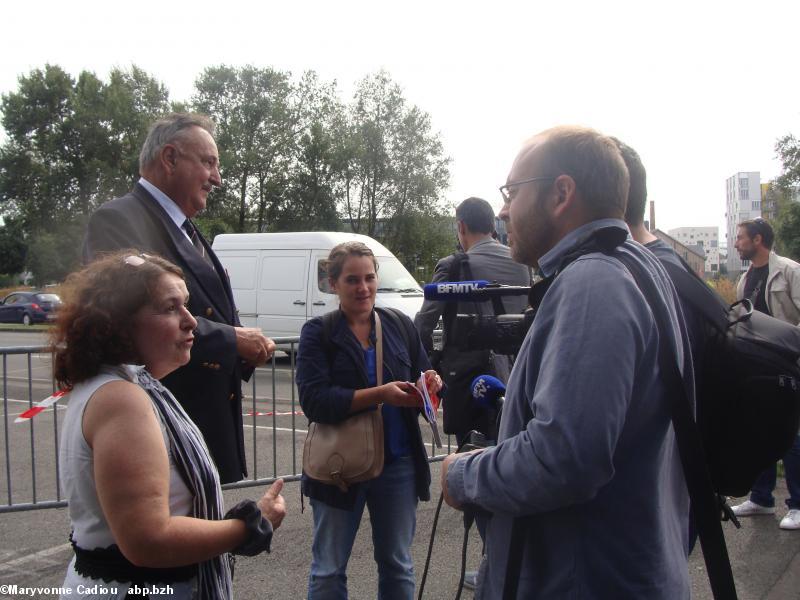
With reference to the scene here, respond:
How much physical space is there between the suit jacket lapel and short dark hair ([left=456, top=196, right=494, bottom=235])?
1.84 metres

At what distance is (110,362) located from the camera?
5.49ft

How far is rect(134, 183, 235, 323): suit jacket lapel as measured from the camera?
259 cm

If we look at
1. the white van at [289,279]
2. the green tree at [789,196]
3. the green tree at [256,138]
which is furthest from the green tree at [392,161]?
the white van at [289,279]

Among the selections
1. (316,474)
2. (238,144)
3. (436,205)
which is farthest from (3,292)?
(316,474)

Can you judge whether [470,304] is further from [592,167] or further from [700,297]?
[592,167]

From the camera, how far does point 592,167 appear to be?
159 centimetres

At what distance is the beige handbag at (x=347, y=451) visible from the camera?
2.79m

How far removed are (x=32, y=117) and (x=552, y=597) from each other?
44.3 meters

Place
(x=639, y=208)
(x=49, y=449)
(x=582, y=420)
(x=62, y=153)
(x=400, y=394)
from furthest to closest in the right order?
1. (x=62, y=153)
2. (x=49, y=449)
3. (x=400, y=394)
4. (x=639, y=208)
5. (x=582, y=420)

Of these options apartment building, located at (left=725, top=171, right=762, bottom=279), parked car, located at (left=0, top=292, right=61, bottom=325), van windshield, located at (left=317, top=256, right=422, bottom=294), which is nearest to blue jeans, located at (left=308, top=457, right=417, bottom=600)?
van windshield, located at (left=317, top=256, right=422, bottom=294)

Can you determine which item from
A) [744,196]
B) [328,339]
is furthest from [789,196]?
[744,196]

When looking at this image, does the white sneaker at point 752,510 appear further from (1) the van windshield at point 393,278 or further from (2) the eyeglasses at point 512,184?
(1) the van windshield at point 393,278

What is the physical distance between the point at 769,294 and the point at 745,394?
4043 mm

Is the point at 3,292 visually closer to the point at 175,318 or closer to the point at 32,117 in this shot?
the point at 32,117
